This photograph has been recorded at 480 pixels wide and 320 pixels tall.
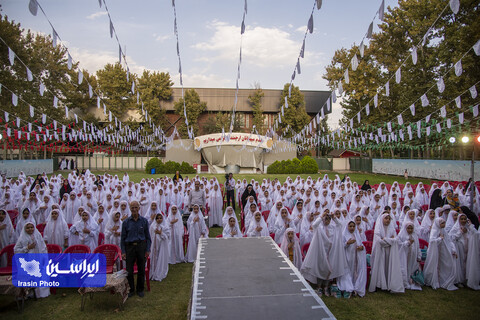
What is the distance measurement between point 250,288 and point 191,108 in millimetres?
42517

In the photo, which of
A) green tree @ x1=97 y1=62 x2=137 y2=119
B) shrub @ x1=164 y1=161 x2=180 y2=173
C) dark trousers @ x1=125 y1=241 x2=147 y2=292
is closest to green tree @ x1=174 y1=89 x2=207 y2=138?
green tree @ x1=97 y1=62 x2=137 y2=119

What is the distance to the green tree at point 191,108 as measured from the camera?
149ft

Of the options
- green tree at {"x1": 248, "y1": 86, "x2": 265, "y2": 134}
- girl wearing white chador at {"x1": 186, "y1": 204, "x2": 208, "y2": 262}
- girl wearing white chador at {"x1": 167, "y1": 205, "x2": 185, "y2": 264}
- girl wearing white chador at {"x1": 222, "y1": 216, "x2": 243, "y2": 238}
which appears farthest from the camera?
green tree at {"x1": 248, "y1": 86, "x2": 265, "y2": 134}

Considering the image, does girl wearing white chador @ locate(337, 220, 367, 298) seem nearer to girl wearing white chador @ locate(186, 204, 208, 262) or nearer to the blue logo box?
girl wearing white chador @ locate(186, 204, 208, 262)

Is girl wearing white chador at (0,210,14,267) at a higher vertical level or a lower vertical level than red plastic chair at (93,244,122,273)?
higher

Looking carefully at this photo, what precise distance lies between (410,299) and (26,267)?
7.15 m

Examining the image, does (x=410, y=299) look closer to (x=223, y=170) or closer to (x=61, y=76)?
(x=223, y=170)

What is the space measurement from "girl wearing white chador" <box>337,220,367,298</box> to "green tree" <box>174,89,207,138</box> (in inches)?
1577

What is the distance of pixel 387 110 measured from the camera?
103 feet

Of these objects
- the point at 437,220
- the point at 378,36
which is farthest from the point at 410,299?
the point at 378,36

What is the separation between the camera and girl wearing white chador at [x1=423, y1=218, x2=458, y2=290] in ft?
22.5

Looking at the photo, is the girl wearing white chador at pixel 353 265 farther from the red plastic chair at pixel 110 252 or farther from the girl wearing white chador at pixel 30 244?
the girl wearing white chador at pixel 30 244

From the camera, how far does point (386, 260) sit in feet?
21.9

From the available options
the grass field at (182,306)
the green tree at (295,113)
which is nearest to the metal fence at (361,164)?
the green tree at (295,113)
